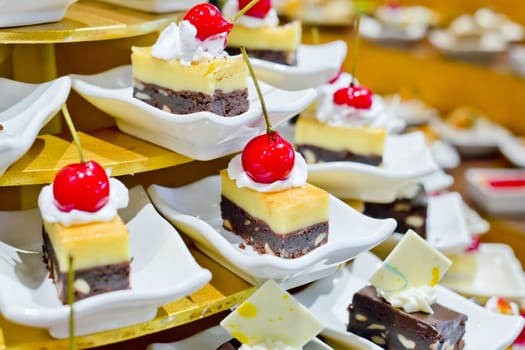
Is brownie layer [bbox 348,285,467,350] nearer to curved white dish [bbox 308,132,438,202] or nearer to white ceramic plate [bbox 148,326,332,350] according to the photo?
white ceramic plate [bbox 148,326,332,350]

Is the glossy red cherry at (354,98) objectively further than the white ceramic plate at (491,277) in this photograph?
No

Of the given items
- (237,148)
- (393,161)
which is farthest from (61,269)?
(393,161)

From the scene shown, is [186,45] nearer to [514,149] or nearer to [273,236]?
[273,236]

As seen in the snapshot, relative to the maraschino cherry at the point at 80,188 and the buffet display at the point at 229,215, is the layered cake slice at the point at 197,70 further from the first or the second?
the maraschino cherry at the point at 80,188

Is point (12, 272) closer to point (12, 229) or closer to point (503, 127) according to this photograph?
point (12, 229)

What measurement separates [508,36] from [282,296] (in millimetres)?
3214

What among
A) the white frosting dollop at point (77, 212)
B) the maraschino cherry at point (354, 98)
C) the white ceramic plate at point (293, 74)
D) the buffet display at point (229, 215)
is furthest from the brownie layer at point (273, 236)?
the maraschino cherry at point (354, 98)

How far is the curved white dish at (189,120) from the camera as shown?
1.68 metres

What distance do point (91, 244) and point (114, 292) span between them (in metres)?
0.11

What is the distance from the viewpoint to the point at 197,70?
174cm

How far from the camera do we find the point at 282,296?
1.66 metres

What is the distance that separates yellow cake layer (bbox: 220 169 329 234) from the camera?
168 centimetres

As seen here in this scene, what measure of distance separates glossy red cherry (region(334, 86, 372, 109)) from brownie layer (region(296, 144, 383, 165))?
0.15 m

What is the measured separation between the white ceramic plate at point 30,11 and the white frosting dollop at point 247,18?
1.90ft
